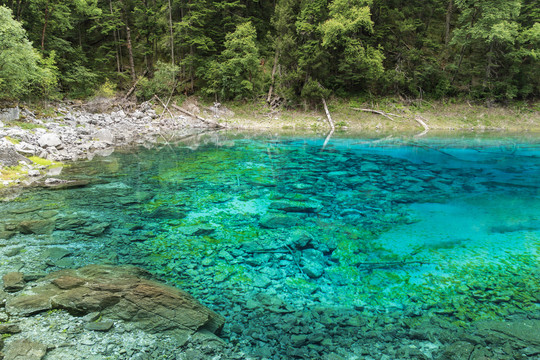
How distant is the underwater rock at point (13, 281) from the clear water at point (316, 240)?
36cm

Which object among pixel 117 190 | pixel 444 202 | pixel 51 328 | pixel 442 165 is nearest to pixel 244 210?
pixel 117 190

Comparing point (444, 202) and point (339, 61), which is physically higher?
point (339, 61)

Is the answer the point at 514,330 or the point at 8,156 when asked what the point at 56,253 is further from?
the point at 8,156

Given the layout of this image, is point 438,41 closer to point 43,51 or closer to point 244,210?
point 244,210

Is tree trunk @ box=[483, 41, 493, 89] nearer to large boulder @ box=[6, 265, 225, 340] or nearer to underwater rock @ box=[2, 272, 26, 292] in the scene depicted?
large boulder @ box=[6, 265, 225, 340]

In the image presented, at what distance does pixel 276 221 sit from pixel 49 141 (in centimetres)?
1185

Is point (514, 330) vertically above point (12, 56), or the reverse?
point (12, 56)

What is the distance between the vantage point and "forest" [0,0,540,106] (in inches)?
1006

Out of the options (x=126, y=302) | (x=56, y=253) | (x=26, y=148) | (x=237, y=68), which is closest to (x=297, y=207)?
(x=126, y=302)

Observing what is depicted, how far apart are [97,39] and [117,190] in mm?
33431

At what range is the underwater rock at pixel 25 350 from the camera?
111 inches

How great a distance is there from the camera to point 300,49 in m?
28.0

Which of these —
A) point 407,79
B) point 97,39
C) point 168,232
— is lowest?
point 168,232

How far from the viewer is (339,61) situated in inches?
1131
